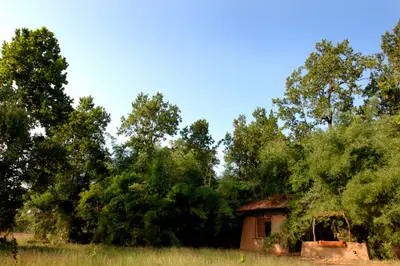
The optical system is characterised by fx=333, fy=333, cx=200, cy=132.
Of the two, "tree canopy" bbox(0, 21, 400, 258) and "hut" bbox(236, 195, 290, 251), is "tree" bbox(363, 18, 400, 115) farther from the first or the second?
"hut" bbox(236, 195, 290, 251)

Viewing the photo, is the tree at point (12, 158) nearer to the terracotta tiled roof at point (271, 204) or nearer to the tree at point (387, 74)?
the terracotta tiled roof at point (271, 204)

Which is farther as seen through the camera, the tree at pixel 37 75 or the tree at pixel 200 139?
the tree at pixel 200 139

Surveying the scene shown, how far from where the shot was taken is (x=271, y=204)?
20.1m

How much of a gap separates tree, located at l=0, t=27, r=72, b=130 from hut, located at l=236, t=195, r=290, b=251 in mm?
12767

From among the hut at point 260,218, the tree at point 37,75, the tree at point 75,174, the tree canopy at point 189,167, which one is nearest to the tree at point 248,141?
the tree canopy at point 189,167

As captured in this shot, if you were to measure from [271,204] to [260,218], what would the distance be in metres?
1.65

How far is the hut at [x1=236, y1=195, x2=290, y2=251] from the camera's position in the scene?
64.4ft

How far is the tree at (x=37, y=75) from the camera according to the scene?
57.1 feet

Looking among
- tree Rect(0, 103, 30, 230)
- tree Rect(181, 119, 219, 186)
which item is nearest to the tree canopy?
tree Rect(0, 103, 30, 230)

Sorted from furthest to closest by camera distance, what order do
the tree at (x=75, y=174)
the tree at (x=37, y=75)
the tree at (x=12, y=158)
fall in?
the tree at (x=75, y=174) < the tree at (x=37, y=75) < the tree at (x=12, y=158)

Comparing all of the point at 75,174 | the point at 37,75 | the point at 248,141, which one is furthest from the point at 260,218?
the point at 37,75

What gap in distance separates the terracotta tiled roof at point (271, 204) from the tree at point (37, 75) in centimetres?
1238

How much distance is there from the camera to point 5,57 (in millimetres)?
17516

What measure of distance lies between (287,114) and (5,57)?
20.3 meters
